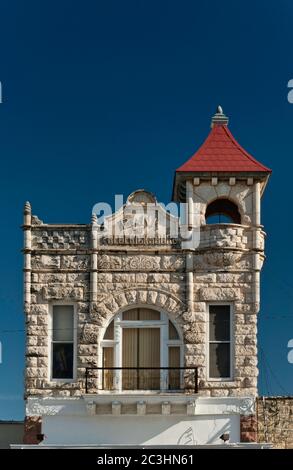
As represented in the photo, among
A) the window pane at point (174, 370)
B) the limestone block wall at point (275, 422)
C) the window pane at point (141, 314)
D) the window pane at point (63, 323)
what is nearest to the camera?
the window pane at point (174, 370)

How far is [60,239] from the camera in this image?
3700 cm

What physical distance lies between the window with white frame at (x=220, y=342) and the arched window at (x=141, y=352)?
957 millimetres

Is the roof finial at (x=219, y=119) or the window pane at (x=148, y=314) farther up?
the roof finial at (x=219, y=119)

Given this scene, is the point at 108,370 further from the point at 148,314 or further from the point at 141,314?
the point at 148,314

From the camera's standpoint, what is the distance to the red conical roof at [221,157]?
1463 inches

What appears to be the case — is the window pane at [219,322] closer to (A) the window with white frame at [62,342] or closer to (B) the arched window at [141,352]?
(B) the arched window at [141,352]

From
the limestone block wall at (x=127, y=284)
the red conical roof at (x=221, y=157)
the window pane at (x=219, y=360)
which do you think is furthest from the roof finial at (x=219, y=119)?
the window pane at (x=219, y=360)

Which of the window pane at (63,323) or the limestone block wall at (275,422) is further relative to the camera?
the window pane at (63,323)

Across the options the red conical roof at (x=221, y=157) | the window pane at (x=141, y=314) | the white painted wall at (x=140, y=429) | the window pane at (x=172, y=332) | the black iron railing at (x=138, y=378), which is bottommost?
the white painted wall at (x=140, y=429)

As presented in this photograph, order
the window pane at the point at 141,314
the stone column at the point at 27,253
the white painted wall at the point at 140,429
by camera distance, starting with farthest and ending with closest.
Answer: the window pane at the point at 141,314
the stone column at the point at 27,253
the white painted wall at the point at 140,429

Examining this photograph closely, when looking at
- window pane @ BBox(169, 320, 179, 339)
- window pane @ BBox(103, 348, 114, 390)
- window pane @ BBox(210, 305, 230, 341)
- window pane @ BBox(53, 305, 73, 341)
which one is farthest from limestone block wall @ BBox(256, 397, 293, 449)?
window pane @ BBox(53, 305, 73, 341)

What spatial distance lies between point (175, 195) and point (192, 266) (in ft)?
10.8

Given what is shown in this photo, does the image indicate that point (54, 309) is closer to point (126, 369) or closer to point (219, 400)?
point (126, 369)
